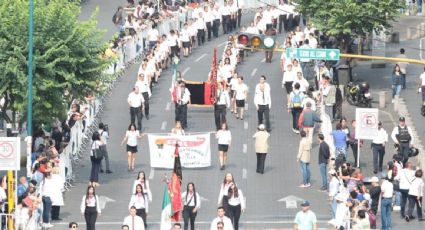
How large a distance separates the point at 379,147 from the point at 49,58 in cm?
912

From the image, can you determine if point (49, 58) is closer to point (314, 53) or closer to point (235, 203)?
point (314, 53)

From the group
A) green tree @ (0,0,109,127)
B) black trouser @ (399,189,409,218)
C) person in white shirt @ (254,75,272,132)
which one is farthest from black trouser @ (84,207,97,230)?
person in white shirt @ (254,75,272,132)

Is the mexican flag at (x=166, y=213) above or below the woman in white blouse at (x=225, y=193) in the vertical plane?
below

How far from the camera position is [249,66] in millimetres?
65125

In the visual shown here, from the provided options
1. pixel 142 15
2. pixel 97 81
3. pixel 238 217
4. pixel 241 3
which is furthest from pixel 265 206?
pixel 241 3

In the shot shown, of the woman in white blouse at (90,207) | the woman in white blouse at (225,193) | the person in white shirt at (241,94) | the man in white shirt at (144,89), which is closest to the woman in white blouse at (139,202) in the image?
the woman in white blouse at (90,207)

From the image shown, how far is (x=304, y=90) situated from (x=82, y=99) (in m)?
7.87

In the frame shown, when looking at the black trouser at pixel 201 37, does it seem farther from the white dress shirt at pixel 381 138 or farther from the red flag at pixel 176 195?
the red flag at pixel 176 195

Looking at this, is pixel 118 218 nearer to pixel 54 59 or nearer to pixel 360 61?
pixel 54 59

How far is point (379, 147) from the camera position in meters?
49.2

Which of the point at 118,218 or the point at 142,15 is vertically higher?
the point at 142,15

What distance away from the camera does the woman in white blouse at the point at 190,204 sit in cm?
4231

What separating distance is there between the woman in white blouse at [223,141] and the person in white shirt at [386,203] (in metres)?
6.94

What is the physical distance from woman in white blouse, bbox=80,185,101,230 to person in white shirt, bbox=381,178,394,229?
6674mm
